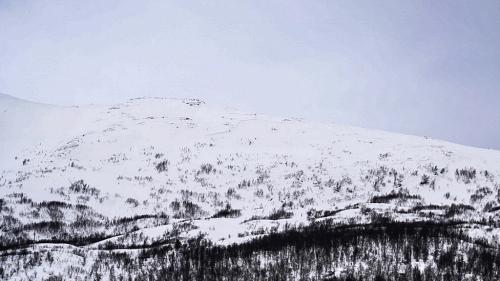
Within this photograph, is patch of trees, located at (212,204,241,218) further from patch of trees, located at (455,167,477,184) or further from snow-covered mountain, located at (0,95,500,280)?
patch of trees, located at (455,167,477,184)

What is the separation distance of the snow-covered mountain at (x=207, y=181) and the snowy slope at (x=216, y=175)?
0.57ft

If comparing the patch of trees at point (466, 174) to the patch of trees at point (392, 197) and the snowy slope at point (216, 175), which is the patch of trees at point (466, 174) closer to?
the snowy slope at point (216, 175)

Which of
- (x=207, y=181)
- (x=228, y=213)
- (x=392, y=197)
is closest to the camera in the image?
(x=228, y=213)

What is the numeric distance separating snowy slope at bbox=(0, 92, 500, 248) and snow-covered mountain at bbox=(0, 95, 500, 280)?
0.17m

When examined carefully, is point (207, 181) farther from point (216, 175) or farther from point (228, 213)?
point (228, 213)

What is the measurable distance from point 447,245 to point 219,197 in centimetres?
2889

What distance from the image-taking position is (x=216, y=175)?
5844cm

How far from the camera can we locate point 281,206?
49.1m

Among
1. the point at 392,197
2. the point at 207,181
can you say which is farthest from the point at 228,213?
the point at 392,197

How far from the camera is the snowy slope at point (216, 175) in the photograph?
41.7 metres

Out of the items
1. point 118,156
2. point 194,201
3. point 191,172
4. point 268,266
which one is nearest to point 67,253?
point 268,266

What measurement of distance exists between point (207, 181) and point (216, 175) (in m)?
1.97

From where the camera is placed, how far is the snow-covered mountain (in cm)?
3756

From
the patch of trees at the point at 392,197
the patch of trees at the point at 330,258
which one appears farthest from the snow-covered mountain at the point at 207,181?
the patch of trees at the point at 330,258
